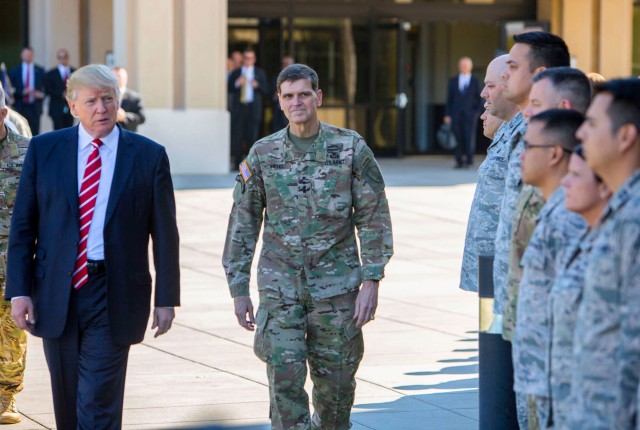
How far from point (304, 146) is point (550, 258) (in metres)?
2.13

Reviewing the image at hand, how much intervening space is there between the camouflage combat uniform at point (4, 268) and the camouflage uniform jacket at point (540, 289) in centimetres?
365

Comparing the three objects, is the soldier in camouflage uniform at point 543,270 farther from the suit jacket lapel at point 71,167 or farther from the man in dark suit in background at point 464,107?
the man in dark suit in background at point 464,107

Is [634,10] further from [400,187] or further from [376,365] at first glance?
[376,365]

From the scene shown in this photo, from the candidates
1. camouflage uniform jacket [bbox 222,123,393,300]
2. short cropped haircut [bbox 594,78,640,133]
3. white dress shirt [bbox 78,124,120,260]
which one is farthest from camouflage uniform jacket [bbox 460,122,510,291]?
short cropped haircut [bbox 594,78,640,133]

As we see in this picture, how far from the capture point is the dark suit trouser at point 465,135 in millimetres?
25266

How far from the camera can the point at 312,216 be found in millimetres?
6070

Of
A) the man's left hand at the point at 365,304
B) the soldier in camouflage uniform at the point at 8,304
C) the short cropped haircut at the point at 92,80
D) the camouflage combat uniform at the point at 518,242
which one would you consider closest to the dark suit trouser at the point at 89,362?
the short cropped haircut at the point at 92,80

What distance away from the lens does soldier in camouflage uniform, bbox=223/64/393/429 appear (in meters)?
6.04

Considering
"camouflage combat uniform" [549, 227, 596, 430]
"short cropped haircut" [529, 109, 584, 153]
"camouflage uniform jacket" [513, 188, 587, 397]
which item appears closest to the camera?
"camouflage combat uniform" [549, 227, 596, 430]

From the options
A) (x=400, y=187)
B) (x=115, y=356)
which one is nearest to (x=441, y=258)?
(x=400, y=187)

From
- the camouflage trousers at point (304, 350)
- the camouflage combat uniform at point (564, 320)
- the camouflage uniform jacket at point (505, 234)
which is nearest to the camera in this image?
the camouflage combat uniform at point (564, 320)

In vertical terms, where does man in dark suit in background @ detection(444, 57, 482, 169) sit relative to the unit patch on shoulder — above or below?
below

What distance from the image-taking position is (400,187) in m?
21.1

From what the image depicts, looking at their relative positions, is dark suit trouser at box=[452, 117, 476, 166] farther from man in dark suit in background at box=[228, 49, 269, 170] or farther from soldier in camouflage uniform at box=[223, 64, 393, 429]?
soldier in camouflage uniform at box=[223, 64, 393, 429]
